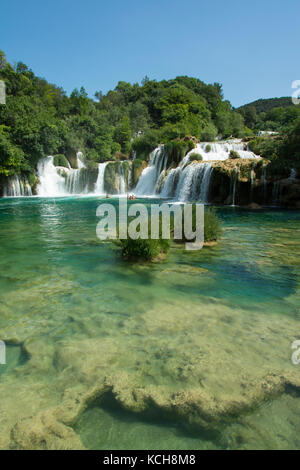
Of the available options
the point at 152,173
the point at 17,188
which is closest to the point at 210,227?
the point at 152,173

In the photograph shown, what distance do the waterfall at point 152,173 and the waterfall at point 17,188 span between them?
45.2ft

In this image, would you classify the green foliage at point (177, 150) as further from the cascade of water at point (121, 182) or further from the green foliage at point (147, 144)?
the green foliage at point (147, 144)

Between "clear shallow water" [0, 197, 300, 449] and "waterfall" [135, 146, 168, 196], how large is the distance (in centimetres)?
2636

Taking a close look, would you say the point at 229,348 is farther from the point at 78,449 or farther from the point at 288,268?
the point at 288,268

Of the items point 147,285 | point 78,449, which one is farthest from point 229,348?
point 147,285

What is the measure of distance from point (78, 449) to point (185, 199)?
22500 millimetres

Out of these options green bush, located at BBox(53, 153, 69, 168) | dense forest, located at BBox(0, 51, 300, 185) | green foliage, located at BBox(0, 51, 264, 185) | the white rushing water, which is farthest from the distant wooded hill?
green bush, located at BBox(53, 153, 69, 168)

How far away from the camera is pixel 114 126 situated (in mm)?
56906

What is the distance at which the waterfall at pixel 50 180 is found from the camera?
37.4m

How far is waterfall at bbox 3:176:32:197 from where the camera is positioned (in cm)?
3456

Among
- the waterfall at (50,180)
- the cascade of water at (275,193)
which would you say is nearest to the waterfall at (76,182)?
the waterfall at (50,180)

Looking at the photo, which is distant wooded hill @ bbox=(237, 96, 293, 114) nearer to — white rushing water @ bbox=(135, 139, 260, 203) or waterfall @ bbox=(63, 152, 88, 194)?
white rushing water @ bbox=(135, 139, 260, 203)

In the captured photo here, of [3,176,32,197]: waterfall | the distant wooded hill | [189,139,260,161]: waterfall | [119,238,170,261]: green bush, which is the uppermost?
the distant wooded hill

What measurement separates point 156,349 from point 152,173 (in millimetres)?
31744
